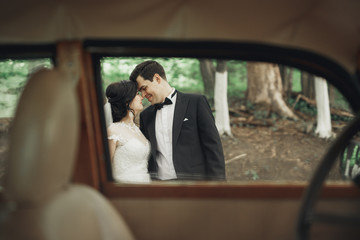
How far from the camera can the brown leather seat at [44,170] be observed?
1.10m

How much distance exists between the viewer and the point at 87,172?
1.71 meters

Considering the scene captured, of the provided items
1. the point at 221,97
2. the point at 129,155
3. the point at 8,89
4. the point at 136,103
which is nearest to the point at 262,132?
the point at 221,97

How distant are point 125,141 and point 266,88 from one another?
5538 mm

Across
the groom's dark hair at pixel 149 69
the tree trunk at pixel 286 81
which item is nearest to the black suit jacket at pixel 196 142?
the groom's dark hair at pixel 149 69

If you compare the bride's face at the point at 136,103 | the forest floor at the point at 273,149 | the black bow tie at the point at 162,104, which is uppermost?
the bride's face at the point at 136,103

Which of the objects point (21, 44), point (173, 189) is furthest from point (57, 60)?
point (173, 189)

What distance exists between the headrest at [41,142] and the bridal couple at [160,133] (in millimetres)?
2021

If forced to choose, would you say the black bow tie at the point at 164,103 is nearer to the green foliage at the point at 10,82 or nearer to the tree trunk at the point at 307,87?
the green foliage at the point at 10,82

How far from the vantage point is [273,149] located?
7902 millimetres

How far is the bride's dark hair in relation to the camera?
3.61 metres

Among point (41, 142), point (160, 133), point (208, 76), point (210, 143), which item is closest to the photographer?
point (41, 142)

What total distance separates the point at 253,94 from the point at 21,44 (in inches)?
293

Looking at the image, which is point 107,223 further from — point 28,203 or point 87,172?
point 87,172

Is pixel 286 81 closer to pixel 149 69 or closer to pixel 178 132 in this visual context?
pixel 149 69
